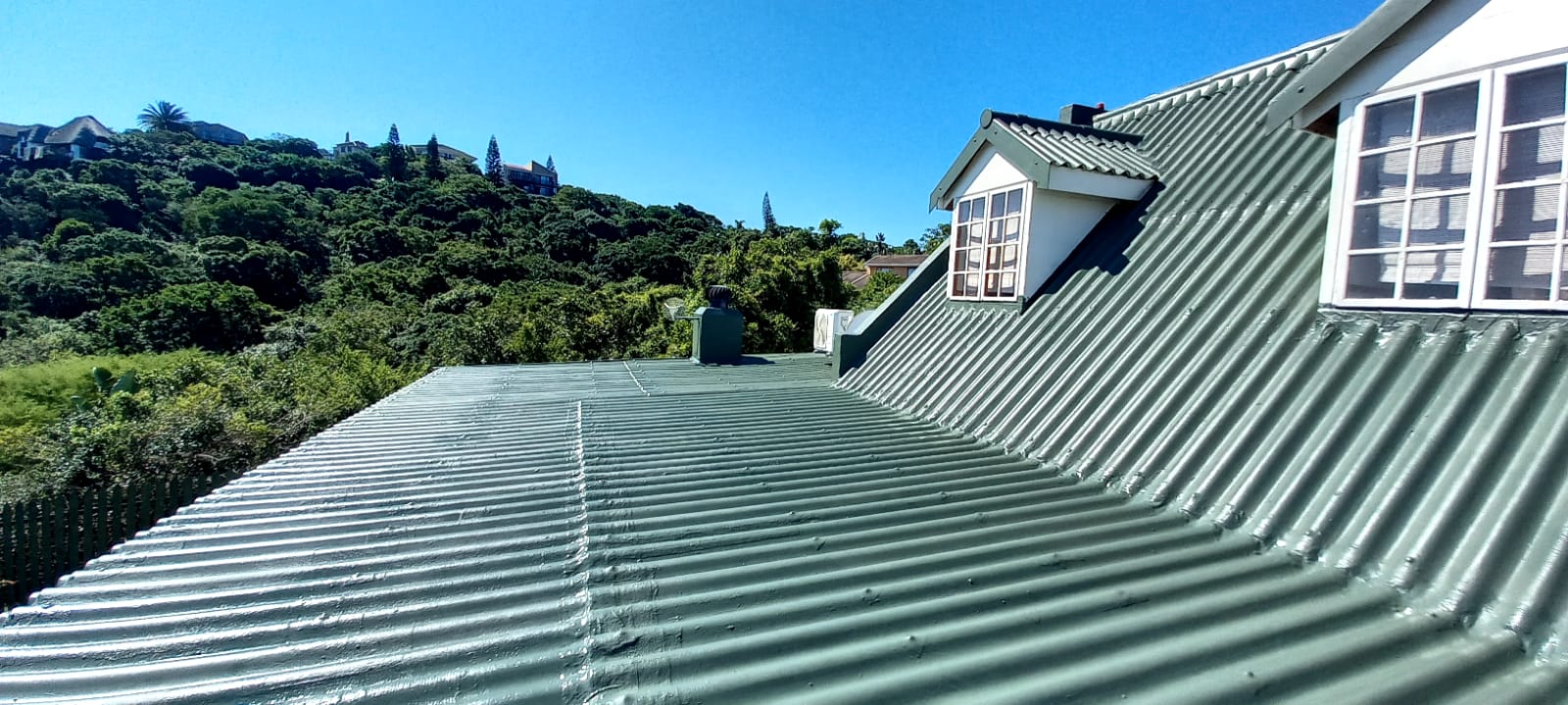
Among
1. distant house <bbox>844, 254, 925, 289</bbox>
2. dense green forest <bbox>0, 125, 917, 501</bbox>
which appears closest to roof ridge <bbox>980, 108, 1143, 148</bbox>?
dense green forest <bbox>0, 125, 917, 501</bbox>

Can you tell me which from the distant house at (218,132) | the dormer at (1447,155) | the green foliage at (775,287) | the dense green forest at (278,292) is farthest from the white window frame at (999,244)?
the distant house at (218,132)

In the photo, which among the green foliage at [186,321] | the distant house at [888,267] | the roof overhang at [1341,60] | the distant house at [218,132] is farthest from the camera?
the distant house at [218,132]

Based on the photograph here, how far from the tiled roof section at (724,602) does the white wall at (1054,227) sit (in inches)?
91.6

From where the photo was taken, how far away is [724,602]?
2.27m

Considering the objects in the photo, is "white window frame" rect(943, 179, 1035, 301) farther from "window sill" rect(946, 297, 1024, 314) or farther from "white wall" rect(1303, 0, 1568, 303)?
"white wall" rect(1303, 0, 1568, 303)

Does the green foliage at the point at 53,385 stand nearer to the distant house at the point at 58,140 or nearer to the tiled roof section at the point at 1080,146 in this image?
the tiled roof section at the point at 1080,146

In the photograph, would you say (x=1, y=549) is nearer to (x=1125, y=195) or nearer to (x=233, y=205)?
(x=1125, y=195)

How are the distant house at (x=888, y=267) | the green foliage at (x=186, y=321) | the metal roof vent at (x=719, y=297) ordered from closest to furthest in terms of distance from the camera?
the metal roof vent at (x=719, y=297) < the green foliage at (x=186, y=321) < the distant house at (x=888, y=267)

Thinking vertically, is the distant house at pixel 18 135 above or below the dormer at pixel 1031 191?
above

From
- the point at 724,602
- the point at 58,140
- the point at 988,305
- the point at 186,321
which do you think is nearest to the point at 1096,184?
the point at 988,305

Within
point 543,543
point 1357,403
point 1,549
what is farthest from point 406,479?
point 1,549

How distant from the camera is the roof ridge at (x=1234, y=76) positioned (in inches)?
211

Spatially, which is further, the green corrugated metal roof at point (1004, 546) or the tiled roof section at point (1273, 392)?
the tiled roof section at point (1273, 392)

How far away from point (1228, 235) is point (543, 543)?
4995 mm
